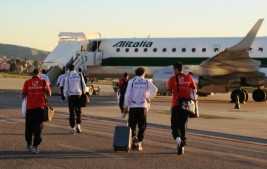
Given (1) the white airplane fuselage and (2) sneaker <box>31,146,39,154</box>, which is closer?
(2) sneaker <box>31,146,39,154</box>

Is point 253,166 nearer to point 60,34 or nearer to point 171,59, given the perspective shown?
point 171,59

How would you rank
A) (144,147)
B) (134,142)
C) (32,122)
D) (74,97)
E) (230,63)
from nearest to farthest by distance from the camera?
(32,122) → (134,142) → (144,147) → (74,97) → (230,63)

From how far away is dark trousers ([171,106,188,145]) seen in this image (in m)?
11.0

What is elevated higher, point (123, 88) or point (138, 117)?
point (123, 88)

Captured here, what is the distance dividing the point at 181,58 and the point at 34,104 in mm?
21005

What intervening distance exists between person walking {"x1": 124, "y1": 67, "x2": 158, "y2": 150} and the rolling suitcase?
1.22 feet

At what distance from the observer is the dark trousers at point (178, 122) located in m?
11.0

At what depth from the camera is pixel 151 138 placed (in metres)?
13.5

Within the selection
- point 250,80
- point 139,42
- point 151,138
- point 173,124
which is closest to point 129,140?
point 173,124

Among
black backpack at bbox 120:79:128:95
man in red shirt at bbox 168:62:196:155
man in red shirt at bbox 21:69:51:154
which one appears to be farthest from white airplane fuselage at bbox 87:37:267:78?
man in red shirt at bbox 21:69:51:154

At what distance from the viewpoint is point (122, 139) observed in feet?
36.1

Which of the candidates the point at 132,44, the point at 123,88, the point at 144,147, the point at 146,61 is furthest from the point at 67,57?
the point at 144,147

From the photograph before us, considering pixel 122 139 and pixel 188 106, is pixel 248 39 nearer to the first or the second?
pixel 188 106

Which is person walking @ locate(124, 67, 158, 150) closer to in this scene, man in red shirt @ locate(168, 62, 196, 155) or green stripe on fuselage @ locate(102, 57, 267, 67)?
man in red shirt @ locate(168, 62, 196, 155)
